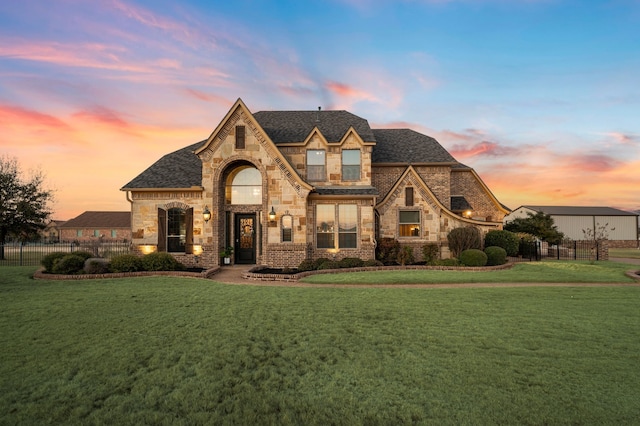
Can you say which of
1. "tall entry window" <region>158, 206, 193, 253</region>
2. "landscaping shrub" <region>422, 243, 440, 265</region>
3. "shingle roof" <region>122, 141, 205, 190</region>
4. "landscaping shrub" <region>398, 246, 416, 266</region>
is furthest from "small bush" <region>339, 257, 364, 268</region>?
"shingle roof" <region>122, 141, 205, 190</region>

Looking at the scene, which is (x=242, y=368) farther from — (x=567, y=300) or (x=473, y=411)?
(x=567, y=300)

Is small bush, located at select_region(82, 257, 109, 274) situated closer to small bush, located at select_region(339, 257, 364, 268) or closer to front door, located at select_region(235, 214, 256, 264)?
front door, located at select_region(235, 214, 256, 264)

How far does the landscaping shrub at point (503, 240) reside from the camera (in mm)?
20891

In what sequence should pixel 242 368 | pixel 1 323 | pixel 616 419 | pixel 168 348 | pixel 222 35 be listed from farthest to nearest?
pixel 222 35 < pixel 1 323 < pixel 168 348 < pixel 242 368 < pixel 616 419

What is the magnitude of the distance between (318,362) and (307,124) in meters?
18.7

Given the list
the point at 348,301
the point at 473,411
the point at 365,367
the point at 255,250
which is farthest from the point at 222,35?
the point at 473,411

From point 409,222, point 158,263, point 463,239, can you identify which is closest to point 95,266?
point 158,263

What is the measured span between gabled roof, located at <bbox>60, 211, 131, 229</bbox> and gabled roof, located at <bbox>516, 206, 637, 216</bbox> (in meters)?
75.1

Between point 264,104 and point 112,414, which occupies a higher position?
point 264,104

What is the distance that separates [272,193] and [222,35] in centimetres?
835

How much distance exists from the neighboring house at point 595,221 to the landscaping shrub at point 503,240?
26560mm

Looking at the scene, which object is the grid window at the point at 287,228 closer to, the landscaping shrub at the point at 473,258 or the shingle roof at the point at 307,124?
the shingle roof at the point at 307,124

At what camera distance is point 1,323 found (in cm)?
727

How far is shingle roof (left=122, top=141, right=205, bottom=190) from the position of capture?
19.3 m
